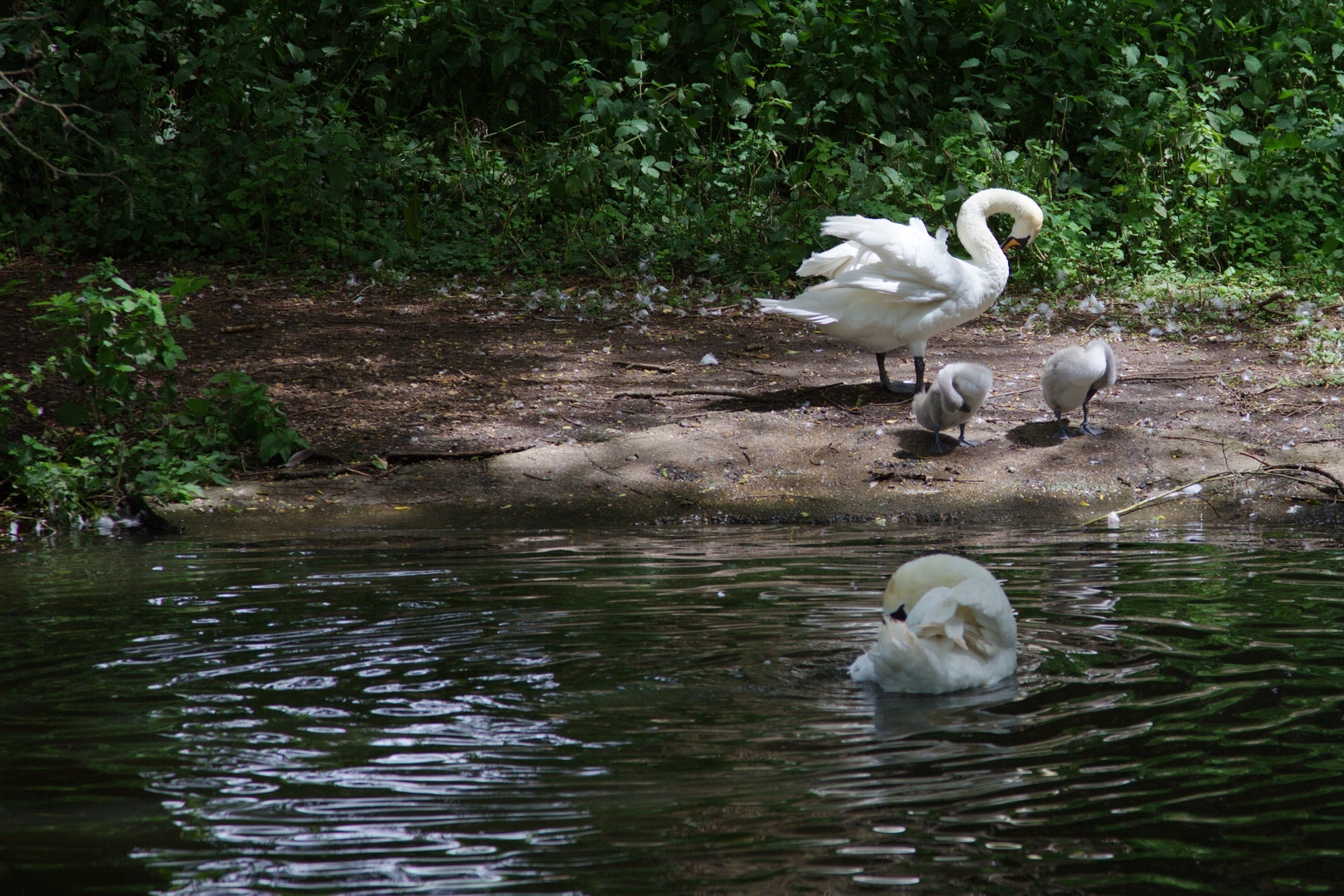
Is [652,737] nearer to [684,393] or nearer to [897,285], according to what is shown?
[897,285]

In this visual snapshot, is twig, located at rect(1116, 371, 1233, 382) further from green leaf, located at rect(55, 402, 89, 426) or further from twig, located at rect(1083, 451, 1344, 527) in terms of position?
green leaf, located at rect(55, 402, 89, 426)

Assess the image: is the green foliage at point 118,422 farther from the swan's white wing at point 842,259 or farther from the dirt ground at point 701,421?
the swan's white wing at point 842,259

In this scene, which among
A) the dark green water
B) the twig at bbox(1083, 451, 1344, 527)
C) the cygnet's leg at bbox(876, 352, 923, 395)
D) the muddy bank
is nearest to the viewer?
the dark green water

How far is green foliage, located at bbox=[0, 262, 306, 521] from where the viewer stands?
634 centimetres

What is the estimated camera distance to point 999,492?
6.40 m

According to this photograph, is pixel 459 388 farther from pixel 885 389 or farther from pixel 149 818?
pixel 149 818

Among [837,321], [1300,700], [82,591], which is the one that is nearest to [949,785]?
[1300,700]

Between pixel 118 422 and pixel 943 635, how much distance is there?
5.24 metres

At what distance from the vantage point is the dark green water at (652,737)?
89.8 inches

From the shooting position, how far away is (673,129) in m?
12.1

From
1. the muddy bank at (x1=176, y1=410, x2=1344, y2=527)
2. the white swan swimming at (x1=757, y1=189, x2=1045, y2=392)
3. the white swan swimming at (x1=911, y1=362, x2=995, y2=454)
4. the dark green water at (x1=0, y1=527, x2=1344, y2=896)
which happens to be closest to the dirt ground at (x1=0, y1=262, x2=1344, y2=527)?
the muddy bank at (x1=176, y1=410, x2=1344, y2=527)

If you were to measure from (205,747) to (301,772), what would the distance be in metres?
0.33

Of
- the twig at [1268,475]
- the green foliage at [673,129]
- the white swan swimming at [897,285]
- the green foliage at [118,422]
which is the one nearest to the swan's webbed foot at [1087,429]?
the twig at [1268,475]

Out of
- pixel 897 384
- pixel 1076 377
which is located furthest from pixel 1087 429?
pixel 897 384
